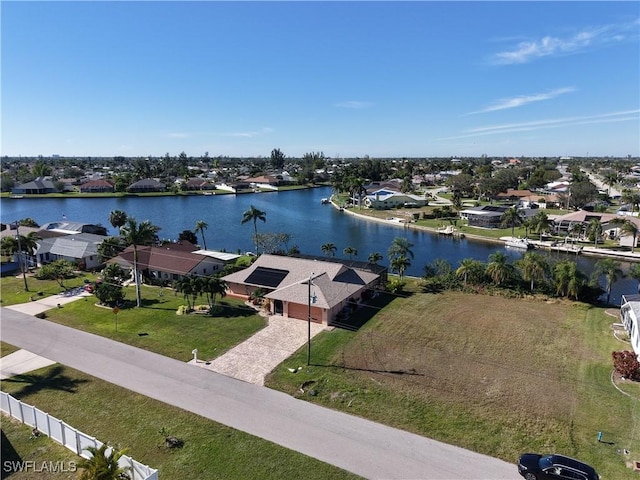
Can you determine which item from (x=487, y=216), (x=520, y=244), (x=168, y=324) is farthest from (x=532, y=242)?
(x=168, y=324)

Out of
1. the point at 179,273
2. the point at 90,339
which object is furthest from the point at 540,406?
the point at 179,273

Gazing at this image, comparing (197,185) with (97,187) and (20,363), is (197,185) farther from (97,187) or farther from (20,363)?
(20,363)

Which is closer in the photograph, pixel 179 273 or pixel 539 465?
pixel 539 465

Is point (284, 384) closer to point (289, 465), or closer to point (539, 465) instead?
point (289, 465)

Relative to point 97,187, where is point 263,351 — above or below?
below

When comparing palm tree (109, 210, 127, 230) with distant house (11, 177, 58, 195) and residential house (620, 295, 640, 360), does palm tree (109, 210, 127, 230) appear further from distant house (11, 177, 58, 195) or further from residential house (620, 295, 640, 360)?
distant house (11, 177, 58, 195)

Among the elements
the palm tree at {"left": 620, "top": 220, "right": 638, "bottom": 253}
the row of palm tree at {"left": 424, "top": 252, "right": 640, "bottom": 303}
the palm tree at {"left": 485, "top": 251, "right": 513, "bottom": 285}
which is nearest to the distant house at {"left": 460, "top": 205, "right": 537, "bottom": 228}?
the palm tree at {"left": 620, "top": 220, "right": 638, "bottom": 253}
